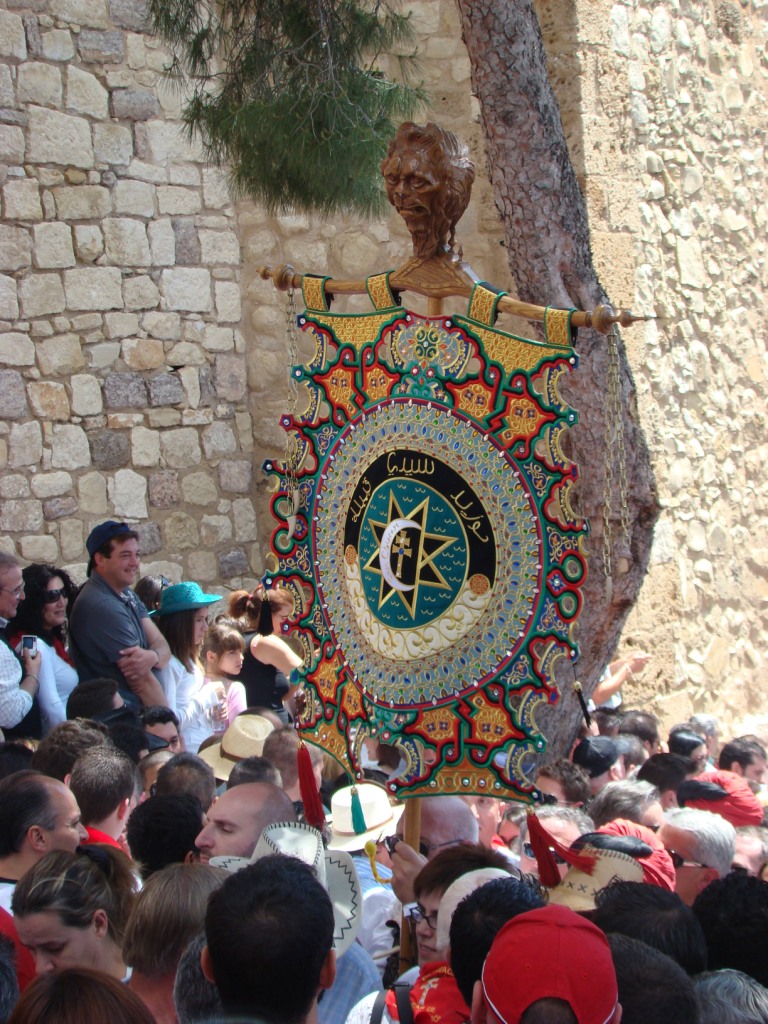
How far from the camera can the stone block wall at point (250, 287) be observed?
23.3 feet

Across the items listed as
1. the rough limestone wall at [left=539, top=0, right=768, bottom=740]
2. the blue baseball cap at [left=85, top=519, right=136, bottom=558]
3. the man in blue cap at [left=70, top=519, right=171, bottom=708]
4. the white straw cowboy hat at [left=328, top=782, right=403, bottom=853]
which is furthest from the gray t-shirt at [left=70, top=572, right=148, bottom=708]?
the rough limestone wall at [left=539, top=0, right=768, bottom=740]

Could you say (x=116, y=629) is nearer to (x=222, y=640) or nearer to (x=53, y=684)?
(x=53, y=684)

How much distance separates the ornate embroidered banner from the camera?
2879 millimetres

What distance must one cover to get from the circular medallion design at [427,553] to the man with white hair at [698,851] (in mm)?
982

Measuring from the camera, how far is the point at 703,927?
109 inches

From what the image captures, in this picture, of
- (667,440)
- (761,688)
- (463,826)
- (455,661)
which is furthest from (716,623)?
(455,661)

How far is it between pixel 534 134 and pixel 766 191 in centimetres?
432

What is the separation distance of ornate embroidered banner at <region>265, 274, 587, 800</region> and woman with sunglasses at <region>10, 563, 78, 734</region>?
6.71 ft

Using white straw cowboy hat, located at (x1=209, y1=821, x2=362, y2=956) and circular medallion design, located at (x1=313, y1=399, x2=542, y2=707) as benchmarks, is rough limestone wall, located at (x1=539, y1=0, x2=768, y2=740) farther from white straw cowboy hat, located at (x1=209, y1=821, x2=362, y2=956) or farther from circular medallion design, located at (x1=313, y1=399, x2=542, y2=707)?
white straw cowboy hat, located at (x1=209, y1=821, x2=362, y2=956)

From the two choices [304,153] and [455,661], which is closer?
[455,661]

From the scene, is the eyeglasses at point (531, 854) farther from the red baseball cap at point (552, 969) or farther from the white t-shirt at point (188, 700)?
the white t-shirt at point (188, 700)

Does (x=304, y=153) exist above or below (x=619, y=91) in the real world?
below

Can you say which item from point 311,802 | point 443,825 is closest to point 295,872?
point 311,802

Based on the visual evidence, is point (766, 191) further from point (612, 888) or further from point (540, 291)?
point (612, 888)
